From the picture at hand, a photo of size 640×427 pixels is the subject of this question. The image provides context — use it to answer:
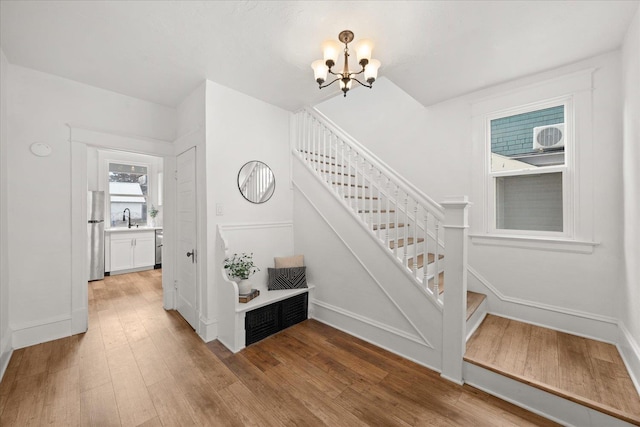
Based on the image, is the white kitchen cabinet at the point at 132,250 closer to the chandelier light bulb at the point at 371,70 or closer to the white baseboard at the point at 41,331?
the white baseboard at the point at 41,331

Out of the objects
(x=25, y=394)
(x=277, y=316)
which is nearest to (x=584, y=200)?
(x=277, y=316)

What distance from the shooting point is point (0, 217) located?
7.11 ft

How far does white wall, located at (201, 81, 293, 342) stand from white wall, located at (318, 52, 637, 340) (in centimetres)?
157

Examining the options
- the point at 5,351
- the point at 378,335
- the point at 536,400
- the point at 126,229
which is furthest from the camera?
the point at 126,229

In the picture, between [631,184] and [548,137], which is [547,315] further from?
[548,137]

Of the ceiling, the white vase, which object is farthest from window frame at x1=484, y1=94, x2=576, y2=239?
the white vase

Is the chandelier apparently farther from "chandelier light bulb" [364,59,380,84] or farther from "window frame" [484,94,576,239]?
"window frame" [484,94,576,239]

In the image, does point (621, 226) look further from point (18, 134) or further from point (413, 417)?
point (18, 134)

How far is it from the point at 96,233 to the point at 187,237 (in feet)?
9.92

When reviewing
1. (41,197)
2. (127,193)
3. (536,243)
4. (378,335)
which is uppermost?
(127,193)

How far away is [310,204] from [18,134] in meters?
2.93

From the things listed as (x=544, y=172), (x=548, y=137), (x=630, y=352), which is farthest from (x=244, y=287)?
(x=548, y=137)

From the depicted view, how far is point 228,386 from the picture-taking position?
196cm

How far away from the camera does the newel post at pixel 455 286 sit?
78.1 inches
